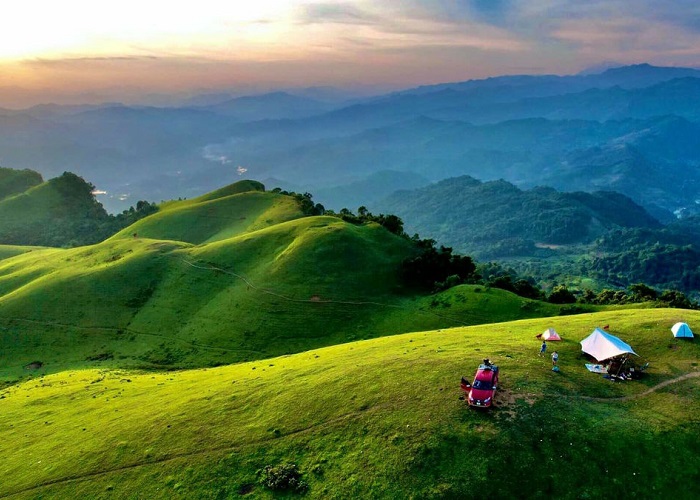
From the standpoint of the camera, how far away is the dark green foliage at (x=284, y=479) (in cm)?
2452

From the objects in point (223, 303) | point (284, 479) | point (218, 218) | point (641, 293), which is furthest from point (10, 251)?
point (641, 293)

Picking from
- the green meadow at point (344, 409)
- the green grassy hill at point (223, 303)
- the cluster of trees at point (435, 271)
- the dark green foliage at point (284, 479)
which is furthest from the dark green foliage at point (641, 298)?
the dark green foliage at point (284, 479)

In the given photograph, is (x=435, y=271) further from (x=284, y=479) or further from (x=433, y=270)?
(x=284, y=479)

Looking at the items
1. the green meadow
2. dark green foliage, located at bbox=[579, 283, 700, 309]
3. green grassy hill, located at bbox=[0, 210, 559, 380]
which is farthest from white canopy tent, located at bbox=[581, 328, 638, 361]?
dark green foliage, located at bbox=[579, 283, 700, 309]

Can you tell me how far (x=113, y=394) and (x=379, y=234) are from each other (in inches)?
2490

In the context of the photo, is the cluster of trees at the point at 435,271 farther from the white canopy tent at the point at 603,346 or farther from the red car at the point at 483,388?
the red car at the point at 483,388

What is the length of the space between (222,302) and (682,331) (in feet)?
196

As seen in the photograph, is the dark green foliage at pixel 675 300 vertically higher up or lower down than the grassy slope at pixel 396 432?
lower down

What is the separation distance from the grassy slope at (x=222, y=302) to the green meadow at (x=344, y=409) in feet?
1.60

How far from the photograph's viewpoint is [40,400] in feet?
140

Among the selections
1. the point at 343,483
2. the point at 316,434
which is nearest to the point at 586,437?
the point at 343,483

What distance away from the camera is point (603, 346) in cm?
3356

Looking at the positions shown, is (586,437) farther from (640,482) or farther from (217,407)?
(217,407)

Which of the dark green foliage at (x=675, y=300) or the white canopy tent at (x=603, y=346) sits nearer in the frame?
the white canopy tent at (x=603, y=346)
